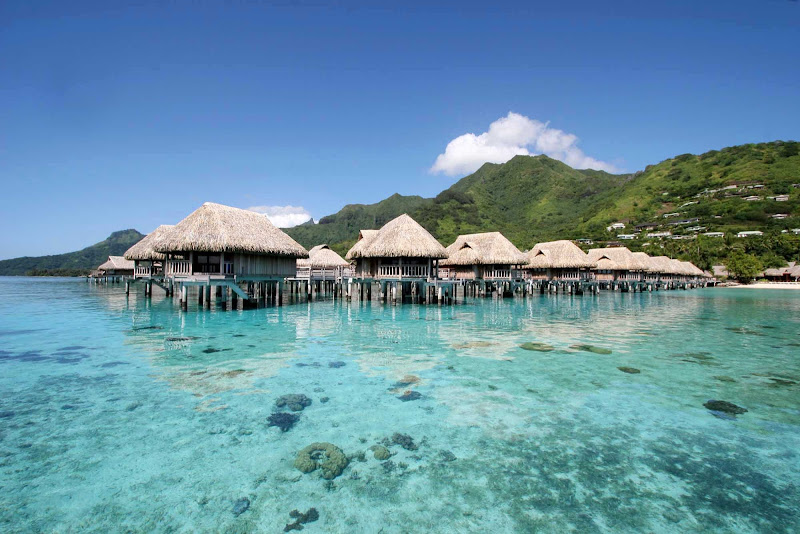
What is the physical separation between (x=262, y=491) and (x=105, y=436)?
8.94ft

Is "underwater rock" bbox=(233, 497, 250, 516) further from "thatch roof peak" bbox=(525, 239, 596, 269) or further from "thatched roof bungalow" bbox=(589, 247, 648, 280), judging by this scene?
"thatched roof bungalow" bbox=(589, 247, 648, 280)

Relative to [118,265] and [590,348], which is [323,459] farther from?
[118,265]

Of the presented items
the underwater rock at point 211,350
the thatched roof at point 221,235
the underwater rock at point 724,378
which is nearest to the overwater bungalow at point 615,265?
the thatched roof at point 221,235

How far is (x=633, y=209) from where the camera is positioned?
314ft

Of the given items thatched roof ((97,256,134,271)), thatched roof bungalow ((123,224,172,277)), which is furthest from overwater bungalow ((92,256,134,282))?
thatched roof bungalow ((123,224,172,277))

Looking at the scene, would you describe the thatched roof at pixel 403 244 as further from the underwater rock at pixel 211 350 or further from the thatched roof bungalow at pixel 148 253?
the thatched roof bungalow at pixel 148 253

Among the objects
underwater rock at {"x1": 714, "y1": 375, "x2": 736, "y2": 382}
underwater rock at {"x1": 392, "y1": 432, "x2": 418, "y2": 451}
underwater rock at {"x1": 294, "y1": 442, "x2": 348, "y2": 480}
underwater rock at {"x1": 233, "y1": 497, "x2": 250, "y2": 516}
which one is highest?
underwater rock at {"x1": 233, "y1": 497, "x2": 250, "y2": 516}

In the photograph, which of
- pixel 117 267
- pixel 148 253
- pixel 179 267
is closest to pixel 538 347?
pixel 179 267

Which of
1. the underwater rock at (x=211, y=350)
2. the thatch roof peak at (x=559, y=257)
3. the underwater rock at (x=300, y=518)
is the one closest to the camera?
the underwater rock at (x=300, y=518)

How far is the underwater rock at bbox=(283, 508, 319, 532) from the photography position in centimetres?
337

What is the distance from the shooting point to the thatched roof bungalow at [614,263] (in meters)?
42.4

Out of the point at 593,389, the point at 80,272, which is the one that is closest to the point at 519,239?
the point at 593,389

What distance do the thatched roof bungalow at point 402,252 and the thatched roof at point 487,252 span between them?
535 cm

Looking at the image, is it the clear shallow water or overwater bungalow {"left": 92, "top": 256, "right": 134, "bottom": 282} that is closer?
the clear shallow water
